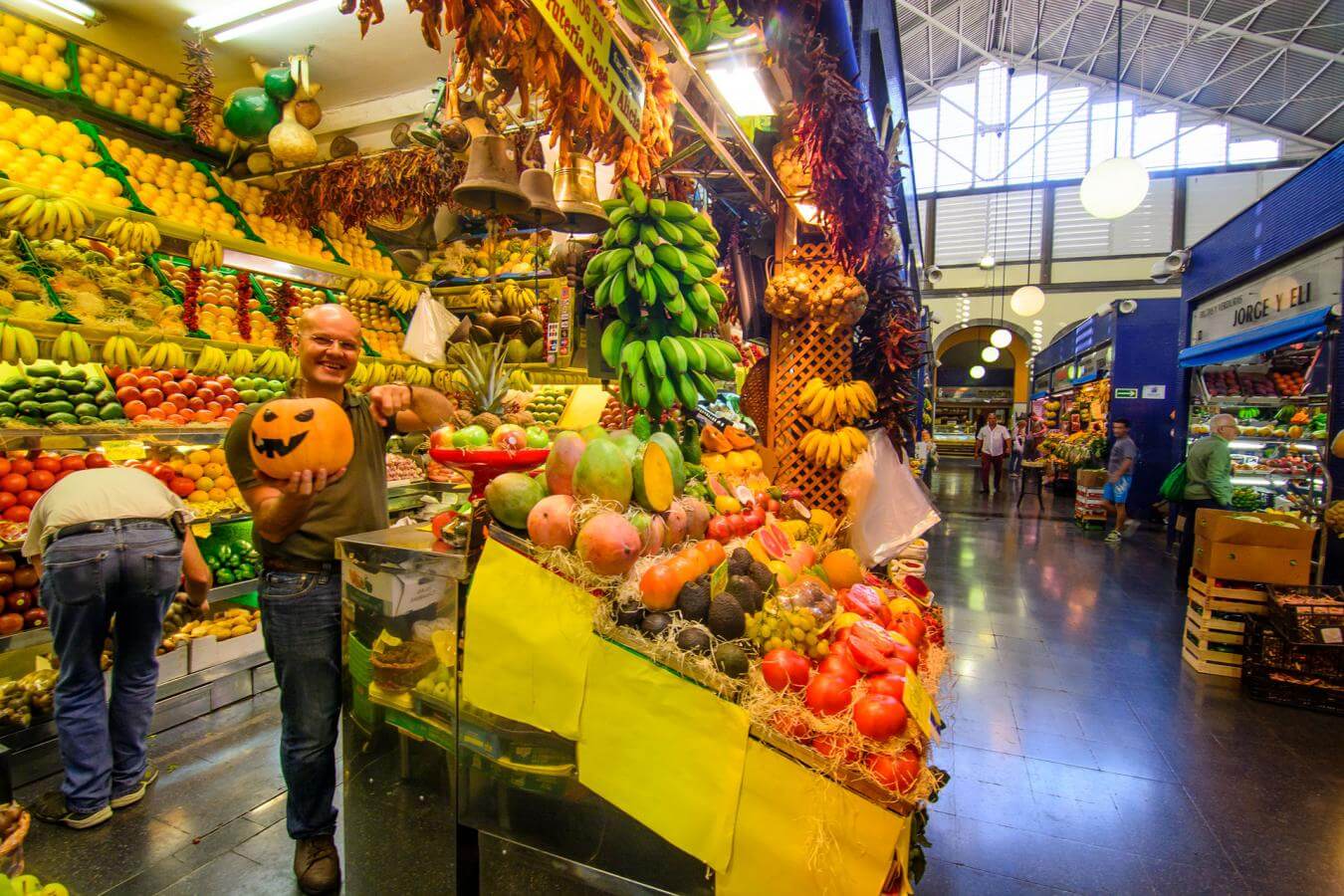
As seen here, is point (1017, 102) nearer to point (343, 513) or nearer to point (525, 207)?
point (525, 207)

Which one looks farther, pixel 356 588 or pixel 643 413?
pixel 643 413

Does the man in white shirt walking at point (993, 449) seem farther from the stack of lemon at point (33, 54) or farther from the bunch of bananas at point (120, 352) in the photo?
the stack of lemon at point (33, 54)

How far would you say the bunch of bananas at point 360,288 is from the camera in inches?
279

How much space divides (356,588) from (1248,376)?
35.3 ft

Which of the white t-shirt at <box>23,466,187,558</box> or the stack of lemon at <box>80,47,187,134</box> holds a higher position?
the stack of lemon at <box>80,47,187,134</box>

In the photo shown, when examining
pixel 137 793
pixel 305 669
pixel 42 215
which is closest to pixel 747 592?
pixel 305 669

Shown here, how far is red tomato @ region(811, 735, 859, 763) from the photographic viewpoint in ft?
4.53

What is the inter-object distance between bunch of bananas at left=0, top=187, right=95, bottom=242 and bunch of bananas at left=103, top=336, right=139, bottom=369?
0.84 m

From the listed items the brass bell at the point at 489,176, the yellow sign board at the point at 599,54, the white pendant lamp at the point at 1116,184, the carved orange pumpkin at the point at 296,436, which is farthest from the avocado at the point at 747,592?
the white pendant lamp at the point at 1116,184

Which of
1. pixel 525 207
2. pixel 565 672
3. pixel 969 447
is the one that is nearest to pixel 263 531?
pixel 565 672

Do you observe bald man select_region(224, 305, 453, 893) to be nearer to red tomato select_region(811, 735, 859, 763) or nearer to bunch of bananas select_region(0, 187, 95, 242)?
red tomato select_region(811, 735, 859, 763)

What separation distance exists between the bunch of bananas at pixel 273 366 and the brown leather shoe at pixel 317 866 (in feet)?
14.7

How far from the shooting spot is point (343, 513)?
2127 mm

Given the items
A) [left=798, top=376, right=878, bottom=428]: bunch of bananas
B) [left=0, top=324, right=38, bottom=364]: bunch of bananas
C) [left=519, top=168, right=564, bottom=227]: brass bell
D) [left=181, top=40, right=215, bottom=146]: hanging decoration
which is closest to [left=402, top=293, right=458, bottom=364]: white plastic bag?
[left=181, top=40, right=215, bottom=146]: hanging decoration
